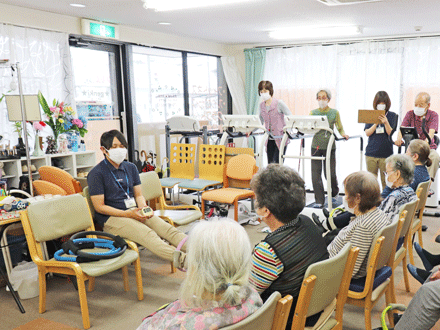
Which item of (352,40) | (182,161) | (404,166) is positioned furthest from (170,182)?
(352,40)

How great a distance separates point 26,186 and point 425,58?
5.60 meters

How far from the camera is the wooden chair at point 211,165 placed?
15.7 ft

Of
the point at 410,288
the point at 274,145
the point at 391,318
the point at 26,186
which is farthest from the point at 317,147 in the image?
the point at 26,186

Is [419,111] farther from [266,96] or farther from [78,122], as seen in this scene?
[78,122]

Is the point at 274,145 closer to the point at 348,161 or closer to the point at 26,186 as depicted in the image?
the point at 348,161

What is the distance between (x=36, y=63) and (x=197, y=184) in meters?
2.19

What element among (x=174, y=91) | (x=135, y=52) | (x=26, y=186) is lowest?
(x=26, y=186)

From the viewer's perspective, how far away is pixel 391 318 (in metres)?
2.45

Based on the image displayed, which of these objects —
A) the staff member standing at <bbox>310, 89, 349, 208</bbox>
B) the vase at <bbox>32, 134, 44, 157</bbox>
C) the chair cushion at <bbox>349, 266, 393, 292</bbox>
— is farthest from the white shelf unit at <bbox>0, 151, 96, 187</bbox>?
the chair cushion at <bbox>349, 266, 393, 292</bbox>

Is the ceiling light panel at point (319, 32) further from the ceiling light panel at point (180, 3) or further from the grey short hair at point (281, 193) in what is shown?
the grey short hair at point (281, 193)

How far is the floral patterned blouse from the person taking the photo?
51.3 inches

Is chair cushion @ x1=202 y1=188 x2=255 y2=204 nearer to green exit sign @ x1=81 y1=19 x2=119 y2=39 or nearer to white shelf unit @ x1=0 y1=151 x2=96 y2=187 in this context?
white shelf unit @ x1=0 y1=151 x2=96 y2=187

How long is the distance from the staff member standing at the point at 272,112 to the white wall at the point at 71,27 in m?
1.70

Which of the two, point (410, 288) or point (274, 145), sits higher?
point (274, 145)
